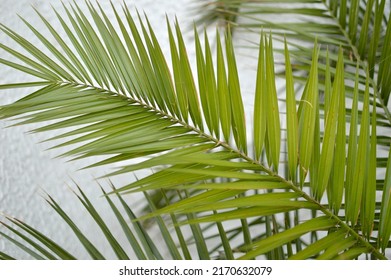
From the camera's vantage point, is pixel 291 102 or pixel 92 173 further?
pixel 92 173

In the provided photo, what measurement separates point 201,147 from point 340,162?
135 mm

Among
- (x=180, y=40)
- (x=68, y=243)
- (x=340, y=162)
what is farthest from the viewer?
(x=68, y=243)

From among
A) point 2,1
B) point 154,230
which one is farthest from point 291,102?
point 2,1

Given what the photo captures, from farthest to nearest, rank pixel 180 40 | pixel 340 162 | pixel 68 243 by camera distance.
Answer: pixel 68 243
pixel 180 40
pixel 340 162

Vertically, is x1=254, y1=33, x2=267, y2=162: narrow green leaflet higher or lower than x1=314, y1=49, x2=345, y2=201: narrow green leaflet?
higher

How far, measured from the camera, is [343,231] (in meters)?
0.46

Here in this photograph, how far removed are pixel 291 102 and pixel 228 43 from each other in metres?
0.10

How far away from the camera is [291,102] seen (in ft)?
1.57

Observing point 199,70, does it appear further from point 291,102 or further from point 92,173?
point 92,173

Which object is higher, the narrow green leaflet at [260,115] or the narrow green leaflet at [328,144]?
the narrow green leaflet at [260,115]

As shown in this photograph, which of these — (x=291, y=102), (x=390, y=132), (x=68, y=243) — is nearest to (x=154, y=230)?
(x=68, y=243)

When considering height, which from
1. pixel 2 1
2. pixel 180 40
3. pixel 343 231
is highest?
pixel 2 1
